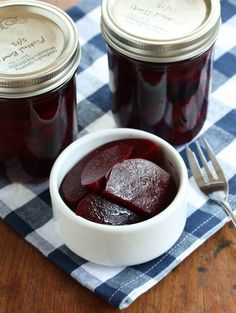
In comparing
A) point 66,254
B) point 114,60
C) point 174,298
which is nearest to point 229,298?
point 174,298

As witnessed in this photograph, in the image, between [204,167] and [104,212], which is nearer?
[104,212]

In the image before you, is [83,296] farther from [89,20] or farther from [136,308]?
[89,20]

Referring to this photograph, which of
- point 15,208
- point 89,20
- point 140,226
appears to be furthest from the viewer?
point 89,20

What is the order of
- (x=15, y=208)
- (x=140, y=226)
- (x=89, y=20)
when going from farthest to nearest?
(x=89, y=20) → (x=15, y=208) → (x=140, y=226)

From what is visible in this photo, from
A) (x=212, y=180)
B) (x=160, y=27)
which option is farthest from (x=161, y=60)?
(x=212, y=180)

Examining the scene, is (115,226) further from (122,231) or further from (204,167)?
(204,167)

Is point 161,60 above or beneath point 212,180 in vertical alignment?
above
